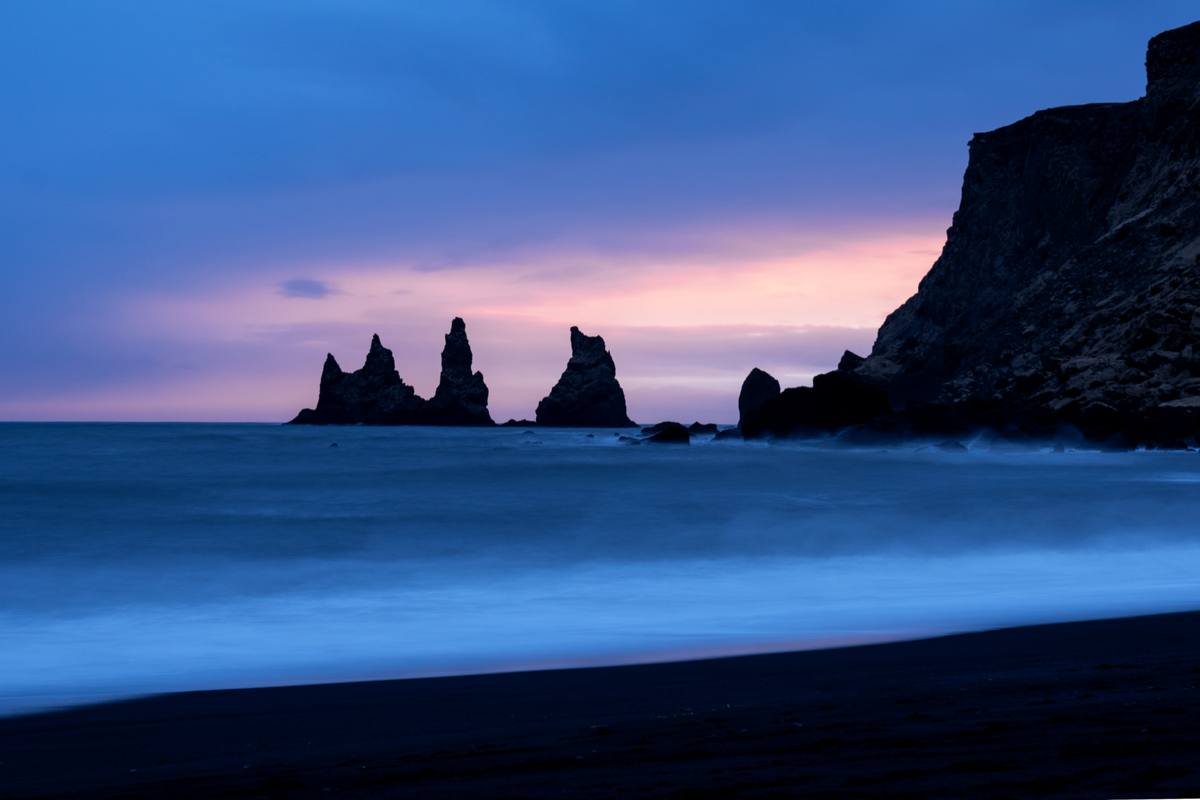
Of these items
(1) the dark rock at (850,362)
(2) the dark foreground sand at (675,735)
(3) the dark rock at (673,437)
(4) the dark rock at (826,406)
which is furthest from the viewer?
(1) the dark rock at (850,362)

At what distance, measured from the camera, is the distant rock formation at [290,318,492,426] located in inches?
6529

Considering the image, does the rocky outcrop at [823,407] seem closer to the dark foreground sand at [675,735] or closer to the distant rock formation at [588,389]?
the dark foreground sand at [675,735]

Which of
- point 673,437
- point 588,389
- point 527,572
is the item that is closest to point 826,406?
point 673,437

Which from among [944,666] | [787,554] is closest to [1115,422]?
[787,554]

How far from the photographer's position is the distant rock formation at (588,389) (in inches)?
6216

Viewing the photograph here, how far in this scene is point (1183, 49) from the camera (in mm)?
70438

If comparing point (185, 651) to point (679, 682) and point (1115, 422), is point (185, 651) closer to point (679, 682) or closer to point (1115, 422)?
point (679, 682)

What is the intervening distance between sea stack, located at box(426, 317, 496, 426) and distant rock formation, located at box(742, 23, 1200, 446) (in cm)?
Result: 7122

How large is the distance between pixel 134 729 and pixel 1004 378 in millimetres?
70673

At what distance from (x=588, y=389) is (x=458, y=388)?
20157 mm

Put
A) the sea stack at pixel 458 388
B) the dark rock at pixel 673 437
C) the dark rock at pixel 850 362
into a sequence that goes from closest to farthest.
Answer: the dark rock at pixel 673 437 → the dark rock at pixel 850 362 → the sea stack at pixel 458 388

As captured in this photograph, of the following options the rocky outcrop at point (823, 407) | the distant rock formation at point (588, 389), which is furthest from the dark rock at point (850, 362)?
the distant rock formation at point (588, 389)

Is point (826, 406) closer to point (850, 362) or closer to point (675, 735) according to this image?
point (850, 362)


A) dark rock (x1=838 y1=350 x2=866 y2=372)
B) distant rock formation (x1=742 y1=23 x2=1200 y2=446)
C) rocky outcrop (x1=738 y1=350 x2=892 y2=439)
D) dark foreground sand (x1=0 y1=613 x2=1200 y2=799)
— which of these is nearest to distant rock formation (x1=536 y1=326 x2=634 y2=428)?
distant rock formation (x1=742 y1=23 x2=1200 y2=446)
